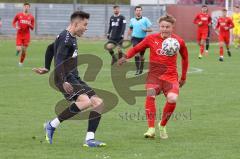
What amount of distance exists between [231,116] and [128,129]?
256cm

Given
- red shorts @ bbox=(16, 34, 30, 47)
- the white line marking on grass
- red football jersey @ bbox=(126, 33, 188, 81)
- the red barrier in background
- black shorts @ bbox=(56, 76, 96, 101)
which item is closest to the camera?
black shorts @ bbox=(56, 76, 96, 101)

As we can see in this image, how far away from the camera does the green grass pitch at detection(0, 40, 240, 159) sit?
9.59 meters

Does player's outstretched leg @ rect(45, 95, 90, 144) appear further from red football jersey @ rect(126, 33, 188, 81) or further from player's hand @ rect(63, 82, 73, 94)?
red football jersey @ rect(126, 33, 188, 81)

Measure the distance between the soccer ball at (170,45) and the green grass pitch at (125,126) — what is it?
1342 mm

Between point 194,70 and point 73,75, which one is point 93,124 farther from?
point 194,70

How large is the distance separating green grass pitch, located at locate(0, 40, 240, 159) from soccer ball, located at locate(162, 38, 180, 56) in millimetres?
1342

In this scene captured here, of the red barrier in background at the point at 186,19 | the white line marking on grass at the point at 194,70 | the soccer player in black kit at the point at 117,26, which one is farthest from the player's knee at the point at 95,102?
the red barrier in background at the point at 186,19

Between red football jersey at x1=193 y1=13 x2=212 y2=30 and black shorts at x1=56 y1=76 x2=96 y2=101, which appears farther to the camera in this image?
red football jersey at x1=193 y1=13 x2=212 y2=30

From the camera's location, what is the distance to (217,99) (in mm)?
16438

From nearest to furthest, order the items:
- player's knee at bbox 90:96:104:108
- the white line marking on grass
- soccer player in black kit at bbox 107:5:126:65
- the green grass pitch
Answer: the green grass pitch → player's knee at bbox 90:96:104:108 → the white line marking on grass → soccer player in black kit at bbox 107:5:126:65

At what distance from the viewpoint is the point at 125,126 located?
12.3 metres

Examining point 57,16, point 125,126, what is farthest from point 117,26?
point 57,16

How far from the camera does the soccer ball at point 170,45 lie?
10.9 m

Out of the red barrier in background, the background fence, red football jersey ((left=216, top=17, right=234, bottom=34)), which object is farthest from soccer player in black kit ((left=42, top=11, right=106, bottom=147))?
the background fence
